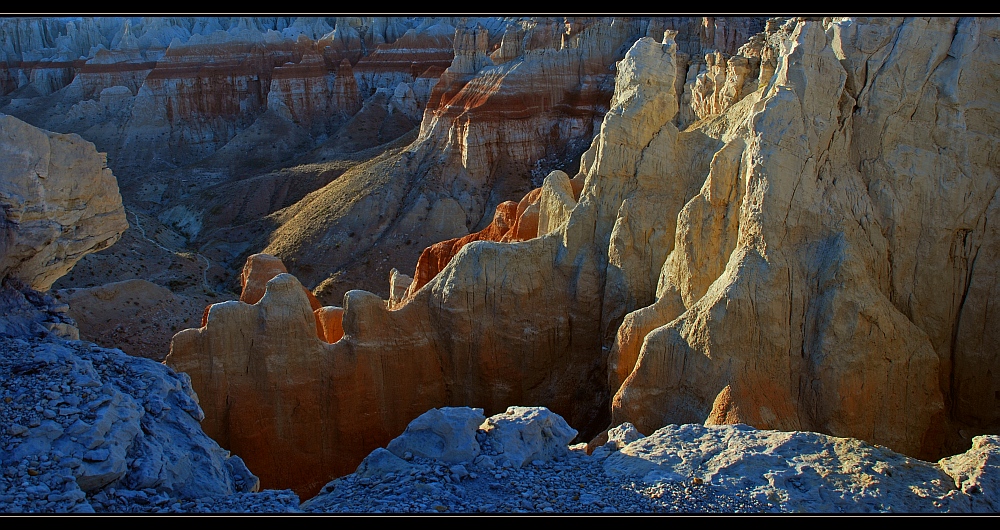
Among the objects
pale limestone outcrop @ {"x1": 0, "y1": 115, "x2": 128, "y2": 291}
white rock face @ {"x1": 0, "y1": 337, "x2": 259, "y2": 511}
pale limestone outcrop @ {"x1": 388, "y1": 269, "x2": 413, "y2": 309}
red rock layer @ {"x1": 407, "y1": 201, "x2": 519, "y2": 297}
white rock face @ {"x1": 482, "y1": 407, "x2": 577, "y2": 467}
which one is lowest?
pale limestone outcrop @ {"x1": 388, "y1": 269, "x2": 413, "y2": 309}

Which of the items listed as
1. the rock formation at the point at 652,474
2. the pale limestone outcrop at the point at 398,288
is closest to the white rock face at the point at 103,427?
the rock formation at the point at 652,474

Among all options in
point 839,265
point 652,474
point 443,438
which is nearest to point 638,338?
point 839,265

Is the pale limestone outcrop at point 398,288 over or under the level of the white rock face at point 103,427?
under

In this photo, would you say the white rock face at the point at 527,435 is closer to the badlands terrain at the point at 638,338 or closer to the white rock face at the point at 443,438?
the badlands terrain at the point at 638,338

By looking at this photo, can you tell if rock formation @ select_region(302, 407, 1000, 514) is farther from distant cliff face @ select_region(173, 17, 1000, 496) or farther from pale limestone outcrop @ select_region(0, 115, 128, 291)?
pale limestone outcrop @ select_region(0, 115, 128, 291)

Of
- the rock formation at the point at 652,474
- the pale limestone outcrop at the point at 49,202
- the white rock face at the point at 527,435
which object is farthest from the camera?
the pale limestone outcrop at the point at 49,202

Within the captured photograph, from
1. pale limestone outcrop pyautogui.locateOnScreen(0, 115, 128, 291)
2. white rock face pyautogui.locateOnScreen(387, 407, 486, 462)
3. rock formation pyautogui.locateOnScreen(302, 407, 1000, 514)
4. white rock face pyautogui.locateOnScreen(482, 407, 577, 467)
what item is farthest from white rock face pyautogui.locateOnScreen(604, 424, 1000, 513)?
pale limestone outcrop pyautogui.locateOnScreen(0, 115, 128, 291)

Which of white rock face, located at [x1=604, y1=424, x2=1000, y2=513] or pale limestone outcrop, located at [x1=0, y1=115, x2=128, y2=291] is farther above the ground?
pale limestone outcrop, located at [x1=0, y1=115, x2=128, y2=291]

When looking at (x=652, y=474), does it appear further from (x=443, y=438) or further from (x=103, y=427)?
(x=103, y=427)

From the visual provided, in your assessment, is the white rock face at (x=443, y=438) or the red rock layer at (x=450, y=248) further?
the red rock layer at (x=450, y=248)
